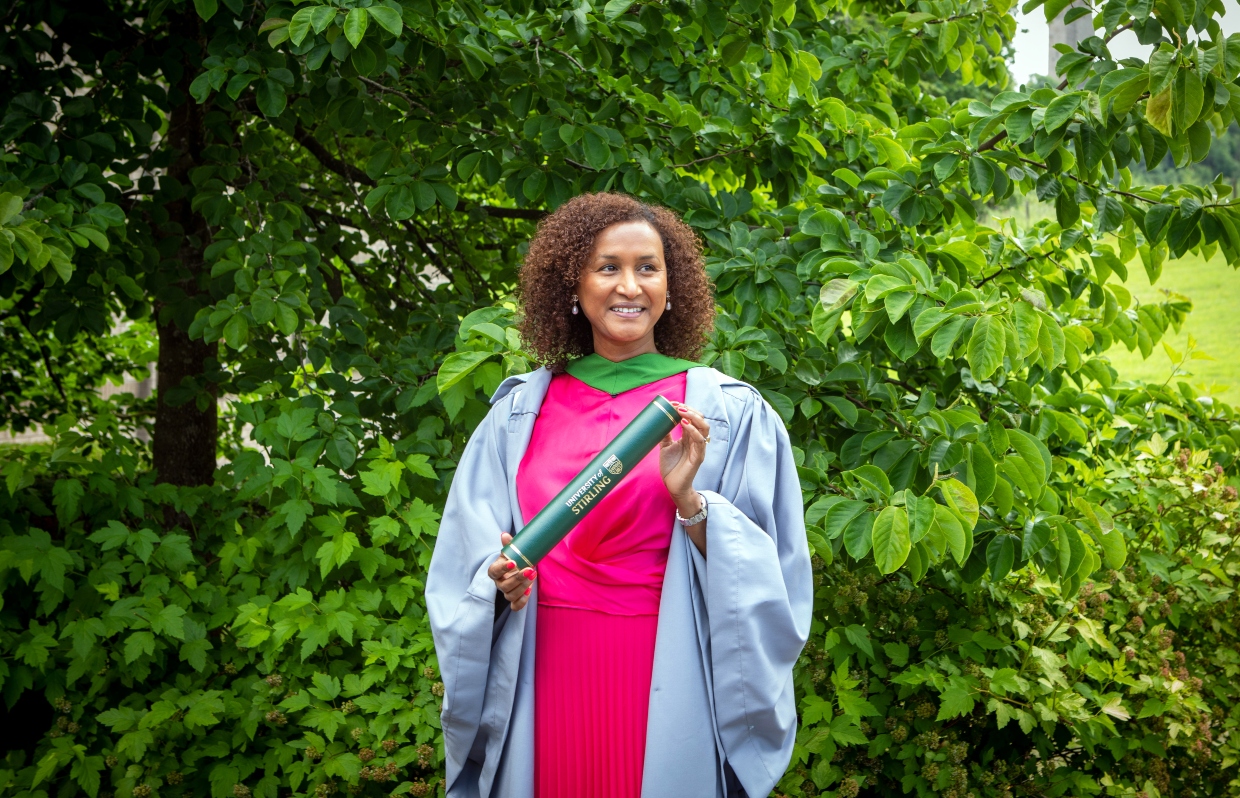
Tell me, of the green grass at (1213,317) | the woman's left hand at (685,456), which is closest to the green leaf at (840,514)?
the woman's left hand at (685,456)

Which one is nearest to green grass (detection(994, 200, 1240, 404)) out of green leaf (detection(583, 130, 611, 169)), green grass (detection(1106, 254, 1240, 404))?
green grass (detection(1106, 254, 1240, 404))

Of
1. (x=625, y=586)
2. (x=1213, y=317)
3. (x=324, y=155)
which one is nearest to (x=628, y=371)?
(x=625, y=586)

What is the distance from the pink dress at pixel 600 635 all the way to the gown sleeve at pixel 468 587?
0.33 ft

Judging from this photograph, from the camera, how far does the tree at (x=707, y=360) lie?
8.58 ft

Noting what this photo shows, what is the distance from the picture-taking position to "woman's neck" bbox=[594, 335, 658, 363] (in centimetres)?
196

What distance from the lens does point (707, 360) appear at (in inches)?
105

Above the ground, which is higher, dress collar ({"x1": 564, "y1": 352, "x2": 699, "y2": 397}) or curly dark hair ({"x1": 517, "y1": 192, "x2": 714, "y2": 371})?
curly dark hair ({"x1": 517, "y1": 192, "x2": 714, "y2": 371})

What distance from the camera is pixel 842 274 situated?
286cm

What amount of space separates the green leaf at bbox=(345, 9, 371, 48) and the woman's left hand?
1.40 meters

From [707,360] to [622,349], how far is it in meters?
0.74

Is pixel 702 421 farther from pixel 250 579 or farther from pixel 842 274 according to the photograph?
pixel 250 579

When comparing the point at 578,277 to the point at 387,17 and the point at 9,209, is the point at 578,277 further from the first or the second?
the point at 9,209

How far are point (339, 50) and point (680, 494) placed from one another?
1.66 m

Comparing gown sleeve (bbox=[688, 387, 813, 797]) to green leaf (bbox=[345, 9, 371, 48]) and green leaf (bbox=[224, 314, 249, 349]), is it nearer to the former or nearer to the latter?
green leaf (bbox=[345, 9, 371, 48])
